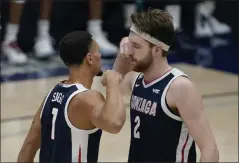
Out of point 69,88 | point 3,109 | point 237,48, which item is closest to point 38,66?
point 3,109

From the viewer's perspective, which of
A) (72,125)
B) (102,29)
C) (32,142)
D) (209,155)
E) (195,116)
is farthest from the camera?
(102,29)

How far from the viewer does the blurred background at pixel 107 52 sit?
5832 millimetres

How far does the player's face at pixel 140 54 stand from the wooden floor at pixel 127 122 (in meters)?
1.61

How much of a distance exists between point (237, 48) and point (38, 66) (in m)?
3.54

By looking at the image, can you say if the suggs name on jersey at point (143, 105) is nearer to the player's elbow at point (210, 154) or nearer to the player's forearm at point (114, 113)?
the player's forearm at point (114, 113)

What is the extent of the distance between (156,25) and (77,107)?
536 millimetres

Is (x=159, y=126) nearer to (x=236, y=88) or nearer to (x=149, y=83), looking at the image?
(x=149, y=83)

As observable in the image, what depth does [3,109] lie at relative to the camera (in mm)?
6508

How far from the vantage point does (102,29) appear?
10430mm

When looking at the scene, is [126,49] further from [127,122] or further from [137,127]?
[127,122]

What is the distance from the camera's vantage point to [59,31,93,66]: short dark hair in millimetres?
2830

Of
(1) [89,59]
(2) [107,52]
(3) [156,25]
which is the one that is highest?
(3) [156,25]

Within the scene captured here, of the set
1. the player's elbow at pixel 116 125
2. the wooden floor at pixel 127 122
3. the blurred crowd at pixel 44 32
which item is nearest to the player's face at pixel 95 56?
the player's elbow at pixel 116 125

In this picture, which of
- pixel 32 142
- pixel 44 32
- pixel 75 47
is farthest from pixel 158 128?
pixel 44 32
